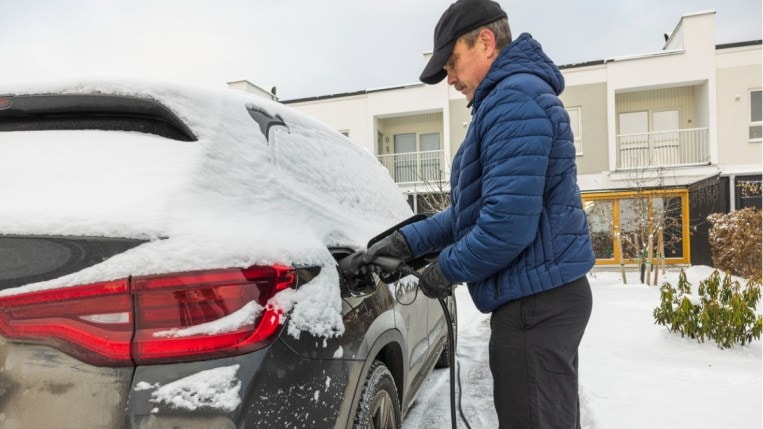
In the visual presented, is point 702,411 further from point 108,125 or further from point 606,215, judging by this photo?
point 606,215

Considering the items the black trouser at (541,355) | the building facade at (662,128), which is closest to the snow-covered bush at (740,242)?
the building facade at (662,128)

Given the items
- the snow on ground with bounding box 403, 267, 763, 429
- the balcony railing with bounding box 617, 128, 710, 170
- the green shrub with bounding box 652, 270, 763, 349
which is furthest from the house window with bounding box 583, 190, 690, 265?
the snow on ground with bounding box 403, 267, 763, 429

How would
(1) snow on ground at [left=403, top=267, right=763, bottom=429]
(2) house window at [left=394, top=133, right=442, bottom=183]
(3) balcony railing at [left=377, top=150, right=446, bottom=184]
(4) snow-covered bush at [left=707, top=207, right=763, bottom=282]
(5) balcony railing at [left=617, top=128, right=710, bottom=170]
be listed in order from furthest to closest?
(2) house window at [left=394, top=133, right=442, bottom=183] < (3) balcony railing at [left=377, top=150, right=446, bottom=184] < (5) balcony railing at [left=617, top=128, right=710, bottom=170] < (4) snow-covered bush at [left=707, top=207, right=763, bottom=282] < (1) snow on ground at [left=403, top=267, right=763, bottom=429]

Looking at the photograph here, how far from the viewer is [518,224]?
148cm

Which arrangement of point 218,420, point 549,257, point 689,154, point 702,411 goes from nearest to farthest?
point 218,420, point 549,257, point 702,411, point 689,154

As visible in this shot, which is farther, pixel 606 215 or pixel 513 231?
pixel 606 215

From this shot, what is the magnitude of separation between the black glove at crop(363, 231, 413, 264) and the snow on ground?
5.80ft

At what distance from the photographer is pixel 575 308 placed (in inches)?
66.0

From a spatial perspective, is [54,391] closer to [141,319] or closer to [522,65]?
[141,319]

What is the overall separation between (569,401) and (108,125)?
69.7 inches

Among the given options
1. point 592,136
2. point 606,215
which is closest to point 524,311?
point 606,215

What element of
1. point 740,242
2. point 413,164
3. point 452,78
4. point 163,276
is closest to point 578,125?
point 413,164

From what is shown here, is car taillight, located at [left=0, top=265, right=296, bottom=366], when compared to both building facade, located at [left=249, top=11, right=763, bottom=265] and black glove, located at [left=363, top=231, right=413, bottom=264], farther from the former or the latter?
building facade, located at [left=249, top=11, right=763, bottom=265]

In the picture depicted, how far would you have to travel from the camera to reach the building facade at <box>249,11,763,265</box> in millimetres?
14523
